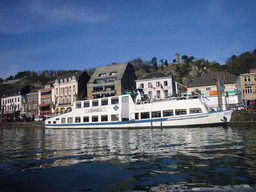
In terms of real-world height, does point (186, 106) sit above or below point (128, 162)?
above

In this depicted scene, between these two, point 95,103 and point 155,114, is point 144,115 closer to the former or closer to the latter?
point 155,114

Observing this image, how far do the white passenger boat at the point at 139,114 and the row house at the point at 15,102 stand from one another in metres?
53.2

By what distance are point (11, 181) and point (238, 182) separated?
20.1 ft

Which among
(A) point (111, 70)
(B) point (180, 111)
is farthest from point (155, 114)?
(A) point (111, 70)

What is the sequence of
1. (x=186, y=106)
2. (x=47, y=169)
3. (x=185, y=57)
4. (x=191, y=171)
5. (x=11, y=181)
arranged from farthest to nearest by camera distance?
1. (x=185, y=57)
2. (x=186, y=106)
3. (x=47, y=169)
4. (x=191, y=171)
5. (x=11, y=181)

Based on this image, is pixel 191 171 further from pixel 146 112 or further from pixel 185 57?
pixel 185 57

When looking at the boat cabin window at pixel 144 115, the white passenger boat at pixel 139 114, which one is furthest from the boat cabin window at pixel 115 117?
the boat cabin window at pixel 144 115

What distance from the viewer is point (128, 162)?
7246mm

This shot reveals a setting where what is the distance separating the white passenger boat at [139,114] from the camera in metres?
23.3

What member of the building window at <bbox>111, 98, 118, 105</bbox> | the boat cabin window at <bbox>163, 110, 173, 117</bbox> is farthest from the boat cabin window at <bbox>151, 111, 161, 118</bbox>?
the building window at <bbox>111, 98, 118, 105</bbox>

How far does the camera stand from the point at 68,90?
63219 mm

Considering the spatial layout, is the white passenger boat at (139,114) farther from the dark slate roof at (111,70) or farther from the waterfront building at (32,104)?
the waterfront building at (32,104)

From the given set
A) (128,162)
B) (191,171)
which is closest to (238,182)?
(191,171)

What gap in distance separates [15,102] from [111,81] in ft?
166
